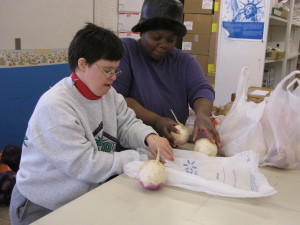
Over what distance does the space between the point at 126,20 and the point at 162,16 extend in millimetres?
2644

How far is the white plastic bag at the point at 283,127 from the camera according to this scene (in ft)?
3.55

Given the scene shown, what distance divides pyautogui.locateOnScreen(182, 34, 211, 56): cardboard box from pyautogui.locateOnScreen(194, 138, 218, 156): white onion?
3.32 meters

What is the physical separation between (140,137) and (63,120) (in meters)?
0.33

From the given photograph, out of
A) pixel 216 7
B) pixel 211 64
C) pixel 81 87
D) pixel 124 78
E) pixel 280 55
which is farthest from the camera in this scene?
pixel 211 64

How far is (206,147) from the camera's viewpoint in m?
1.12

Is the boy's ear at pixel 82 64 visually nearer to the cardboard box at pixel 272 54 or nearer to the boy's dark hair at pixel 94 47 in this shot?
the boy's dark hair at pixel 94 47

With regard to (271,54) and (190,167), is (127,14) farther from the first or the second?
(190,167)

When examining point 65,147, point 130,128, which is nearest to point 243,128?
point 130,128

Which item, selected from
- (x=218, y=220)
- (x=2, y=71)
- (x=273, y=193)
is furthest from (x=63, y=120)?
(x=2, y=71)

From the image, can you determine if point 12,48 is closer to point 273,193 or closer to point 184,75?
point 184,75

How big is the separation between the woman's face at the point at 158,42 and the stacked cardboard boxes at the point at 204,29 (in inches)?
116

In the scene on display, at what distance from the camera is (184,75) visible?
143 centimetres

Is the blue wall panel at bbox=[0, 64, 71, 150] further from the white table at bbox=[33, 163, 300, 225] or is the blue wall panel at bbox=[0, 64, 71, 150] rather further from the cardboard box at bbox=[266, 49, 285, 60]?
the cardboard box at bbox=[266, 49, 285, 60]

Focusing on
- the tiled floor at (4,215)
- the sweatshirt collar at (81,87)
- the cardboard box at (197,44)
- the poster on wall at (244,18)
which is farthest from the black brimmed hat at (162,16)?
the cardboard box at (197,44)
